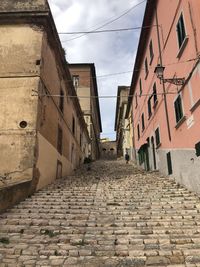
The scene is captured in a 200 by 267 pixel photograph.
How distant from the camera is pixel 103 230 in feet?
Answer: 21.8

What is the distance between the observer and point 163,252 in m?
5.34

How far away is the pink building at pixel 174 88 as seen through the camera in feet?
30.9

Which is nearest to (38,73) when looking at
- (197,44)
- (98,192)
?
(98,192)

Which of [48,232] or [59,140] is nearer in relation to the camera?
[48,232]

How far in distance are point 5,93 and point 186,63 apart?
7.75 meters

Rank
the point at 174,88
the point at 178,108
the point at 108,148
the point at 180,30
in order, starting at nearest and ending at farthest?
the point at 180,30, the point at 178,108, the point at 174,88, the point at 108,148

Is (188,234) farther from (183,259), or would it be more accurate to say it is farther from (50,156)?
(50,156)

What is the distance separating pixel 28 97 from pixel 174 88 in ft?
21.4

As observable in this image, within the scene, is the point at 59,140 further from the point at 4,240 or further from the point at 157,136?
the point at 4,240

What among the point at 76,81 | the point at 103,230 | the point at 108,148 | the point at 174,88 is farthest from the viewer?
the point at 108,148

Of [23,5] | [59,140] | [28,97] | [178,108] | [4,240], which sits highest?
[23,5]

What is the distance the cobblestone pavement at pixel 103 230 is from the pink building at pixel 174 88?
183 centimetres

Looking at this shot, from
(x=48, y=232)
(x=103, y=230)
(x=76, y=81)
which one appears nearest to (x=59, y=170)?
(x=48, y=232)

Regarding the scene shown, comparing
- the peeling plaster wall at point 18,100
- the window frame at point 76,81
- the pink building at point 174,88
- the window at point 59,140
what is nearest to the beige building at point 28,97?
the peeling plaster wall at point 18,100
